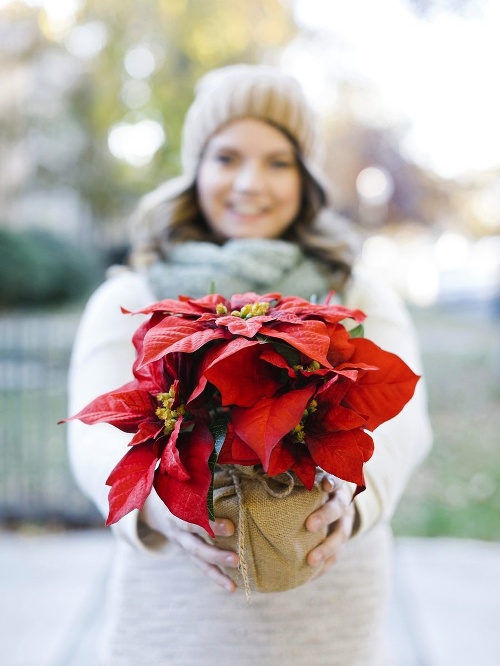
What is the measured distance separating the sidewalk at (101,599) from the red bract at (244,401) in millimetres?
1829

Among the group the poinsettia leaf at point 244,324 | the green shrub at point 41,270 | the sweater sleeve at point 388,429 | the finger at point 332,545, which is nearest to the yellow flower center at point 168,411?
the poinsettia leaf at point 244,324

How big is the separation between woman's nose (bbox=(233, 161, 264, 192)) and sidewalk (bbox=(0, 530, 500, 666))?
1760 millimetres

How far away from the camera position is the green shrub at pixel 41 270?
366 inches

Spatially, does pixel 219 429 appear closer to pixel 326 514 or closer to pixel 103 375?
pixel 326 514

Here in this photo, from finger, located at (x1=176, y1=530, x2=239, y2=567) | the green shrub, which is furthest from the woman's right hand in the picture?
the green shrub

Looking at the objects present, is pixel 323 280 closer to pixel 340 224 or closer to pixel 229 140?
pixel 340 224

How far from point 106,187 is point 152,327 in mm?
11227

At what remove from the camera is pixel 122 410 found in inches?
35.0

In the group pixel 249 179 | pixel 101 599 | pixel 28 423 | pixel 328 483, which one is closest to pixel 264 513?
pixel 328 483

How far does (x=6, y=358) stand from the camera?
350 centimetres

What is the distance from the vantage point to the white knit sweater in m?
1.24

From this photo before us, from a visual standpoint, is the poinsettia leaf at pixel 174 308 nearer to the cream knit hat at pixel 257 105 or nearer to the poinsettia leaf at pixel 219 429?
the poinsettia leaf at pixel 219 429

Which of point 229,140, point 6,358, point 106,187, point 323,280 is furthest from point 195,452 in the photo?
point 106,187

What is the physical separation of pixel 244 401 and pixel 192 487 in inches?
4.9
